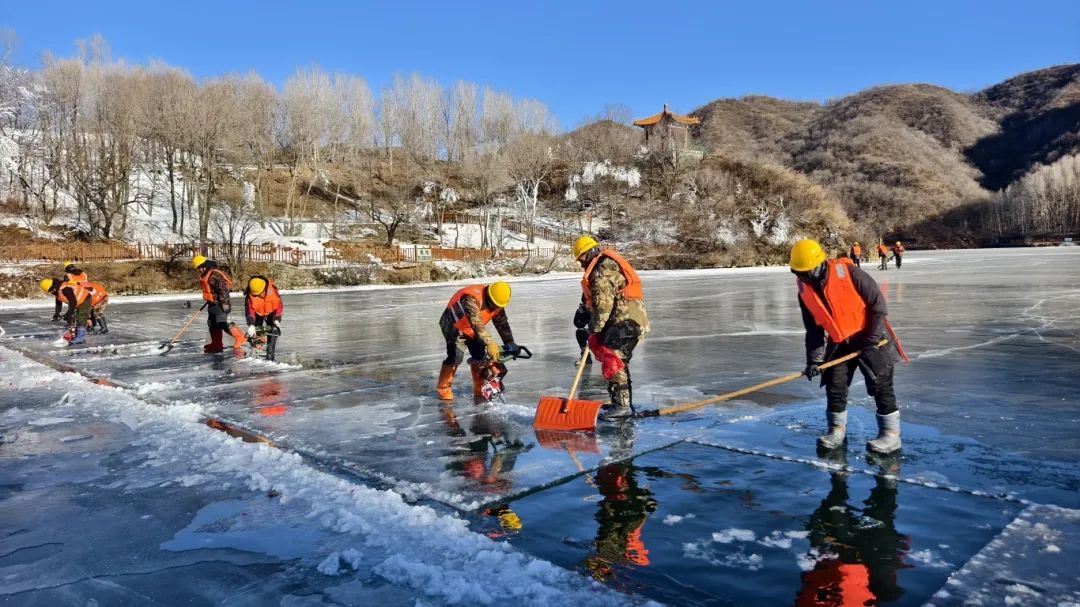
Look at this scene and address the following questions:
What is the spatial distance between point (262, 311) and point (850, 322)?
835cm

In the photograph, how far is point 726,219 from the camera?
61219mm

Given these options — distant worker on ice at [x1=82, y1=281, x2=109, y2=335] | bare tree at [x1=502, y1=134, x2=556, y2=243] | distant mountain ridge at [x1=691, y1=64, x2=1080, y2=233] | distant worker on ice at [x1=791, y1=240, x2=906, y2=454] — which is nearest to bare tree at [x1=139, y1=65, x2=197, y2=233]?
bare tree at [x1=502, y1=134, x2=556, y2=243]

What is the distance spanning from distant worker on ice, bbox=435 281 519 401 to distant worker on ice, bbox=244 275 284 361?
4.07m

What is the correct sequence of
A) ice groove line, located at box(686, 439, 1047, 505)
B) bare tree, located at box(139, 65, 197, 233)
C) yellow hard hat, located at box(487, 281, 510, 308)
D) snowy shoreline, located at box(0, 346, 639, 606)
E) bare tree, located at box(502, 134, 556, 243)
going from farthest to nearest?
bare tree, located at box(502, 134, 556, 243), bare tree, located at box(139, 65, 197, 233), yellow hard hat, located at box(487, 281, 510, 308), ice groove line, located at box(686, 439, 1047, 505), snowy shoreline, located at box(0, 346, 639, 606)

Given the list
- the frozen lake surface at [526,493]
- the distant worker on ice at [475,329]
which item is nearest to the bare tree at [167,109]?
the frozen lake surface at [526,493]

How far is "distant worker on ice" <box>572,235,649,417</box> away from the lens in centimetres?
631

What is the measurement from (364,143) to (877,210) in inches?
3758

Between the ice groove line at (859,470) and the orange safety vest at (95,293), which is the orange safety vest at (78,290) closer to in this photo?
the orange safety vest at (95,293)

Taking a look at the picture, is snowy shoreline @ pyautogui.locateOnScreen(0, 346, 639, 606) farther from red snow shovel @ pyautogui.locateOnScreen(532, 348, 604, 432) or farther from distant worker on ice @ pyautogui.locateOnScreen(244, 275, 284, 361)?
distant worker on ice @ pyautogui.locateOnScreen(244, 275, 284, 361)

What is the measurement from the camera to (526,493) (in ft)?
14.9

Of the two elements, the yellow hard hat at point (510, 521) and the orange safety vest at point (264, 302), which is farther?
the orange safety vest at point (264, 302)

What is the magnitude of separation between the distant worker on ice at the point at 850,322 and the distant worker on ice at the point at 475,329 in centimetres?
297

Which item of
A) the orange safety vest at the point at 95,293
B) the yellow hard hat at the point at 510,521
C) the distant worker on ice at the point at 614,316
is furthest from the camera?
the orange safety vest at the point at 95,293

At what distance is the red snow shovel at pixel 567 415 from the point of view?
20.0ft
